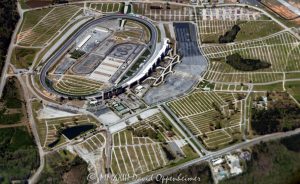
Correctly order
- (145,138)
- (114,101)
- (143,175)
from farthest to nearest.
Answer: (114,101)
(145,138)
(143,175)

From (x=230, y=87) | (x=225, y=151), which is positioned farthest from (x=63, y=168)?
(x=230, y=87)

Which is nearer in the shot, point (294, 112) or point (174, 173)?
point (174, 173)

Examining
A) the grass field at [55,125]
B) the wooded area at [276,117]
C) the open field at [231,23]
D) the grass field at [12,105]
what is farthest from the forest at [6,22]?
the wooded area at [276,117]

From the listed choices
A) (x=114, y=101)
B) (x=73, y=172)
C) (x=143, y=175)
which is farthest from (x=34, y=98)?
(x=143, y=175)

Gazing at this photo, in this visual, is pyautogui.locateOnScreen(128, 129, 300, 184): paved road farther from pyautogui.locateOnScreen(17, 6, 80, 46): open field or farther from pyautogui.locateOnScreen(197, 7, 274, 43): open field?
pyautogui.locateOnScreen(17, 6, 80, 46): open field

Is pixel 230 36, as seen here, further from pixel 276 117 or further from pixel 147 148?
pixel 147 148

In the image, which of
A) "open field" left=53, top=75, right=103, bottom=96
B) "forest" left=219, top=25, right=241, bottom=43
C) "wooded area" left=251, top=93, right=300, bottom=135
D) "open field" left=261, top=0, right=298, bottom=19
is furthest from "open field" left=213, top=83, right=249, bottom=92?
"open field" left=261, top=0, right=298, bottom=19

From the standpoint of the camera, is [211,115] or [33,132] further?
[211,115]

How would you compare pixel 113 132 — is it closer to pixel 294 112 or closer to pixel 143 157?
pixel 143 157
